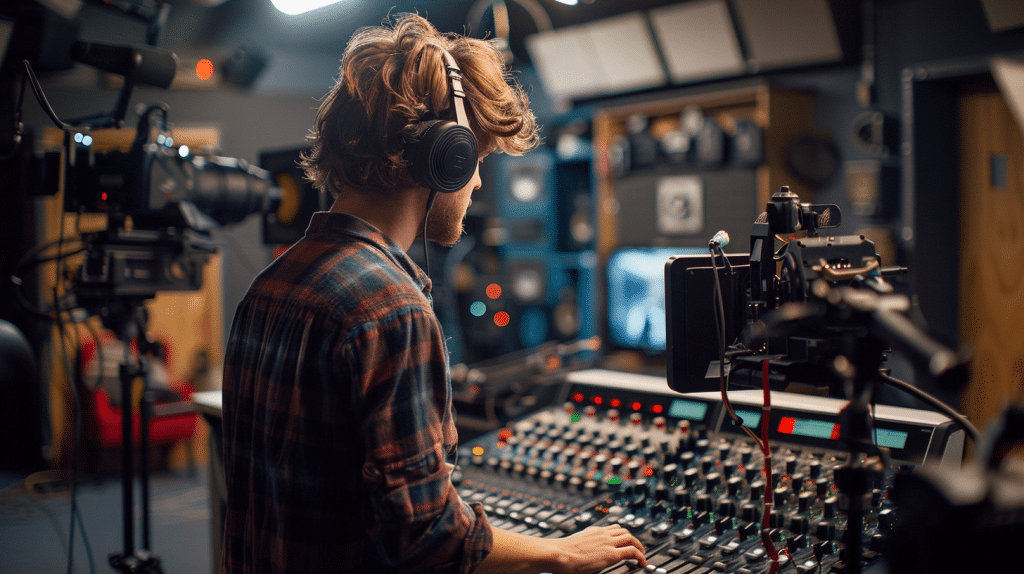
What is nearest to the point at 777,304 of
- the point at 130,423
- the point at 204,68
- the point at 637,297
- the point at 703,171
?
the point at 130,423

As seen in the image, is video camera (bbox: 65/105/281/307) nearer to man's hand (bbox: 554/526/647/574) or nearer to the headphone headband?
the headphone headband

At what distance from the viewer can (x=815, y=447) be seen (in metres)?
1.30

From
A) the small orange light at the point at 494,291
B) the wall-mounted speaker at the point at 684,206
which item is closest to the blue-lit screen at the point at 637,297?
the wall-mounted speaker at the point at 684,206

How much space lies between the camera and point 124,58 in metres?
1.95

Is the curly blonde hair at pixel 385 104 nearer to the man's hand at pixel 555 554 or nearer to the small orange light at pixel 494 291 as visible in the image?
the man's hand at pixel 555 554

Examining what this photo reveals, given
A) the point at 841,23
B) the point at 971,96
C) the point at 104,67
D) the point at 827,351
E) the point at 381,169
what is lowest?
the point at 827,351

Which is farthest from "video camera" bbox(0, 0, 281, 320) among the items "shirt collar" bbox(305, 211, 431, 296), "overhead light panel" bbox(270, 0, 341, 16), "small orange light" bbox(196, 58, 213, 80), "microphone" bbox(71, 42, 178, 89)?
"small orange light" bbox(196, 58, 213, 80)

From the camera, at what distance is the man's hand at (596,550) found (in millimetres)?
1021

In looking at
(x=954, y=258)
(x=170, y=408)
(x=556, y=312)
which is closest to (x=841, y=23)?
(x=954, y=258)

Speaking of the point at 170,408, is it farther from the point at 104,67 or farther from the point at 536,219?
the point at 536,219

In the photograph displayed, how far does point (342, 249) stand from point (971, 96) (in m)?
3.22

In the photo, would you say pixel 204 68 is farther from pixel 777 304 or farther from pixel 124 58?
pixel 777 304

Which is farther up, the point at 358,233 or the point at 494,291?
the point at 358,233

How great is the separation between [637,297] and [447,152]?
294cm
